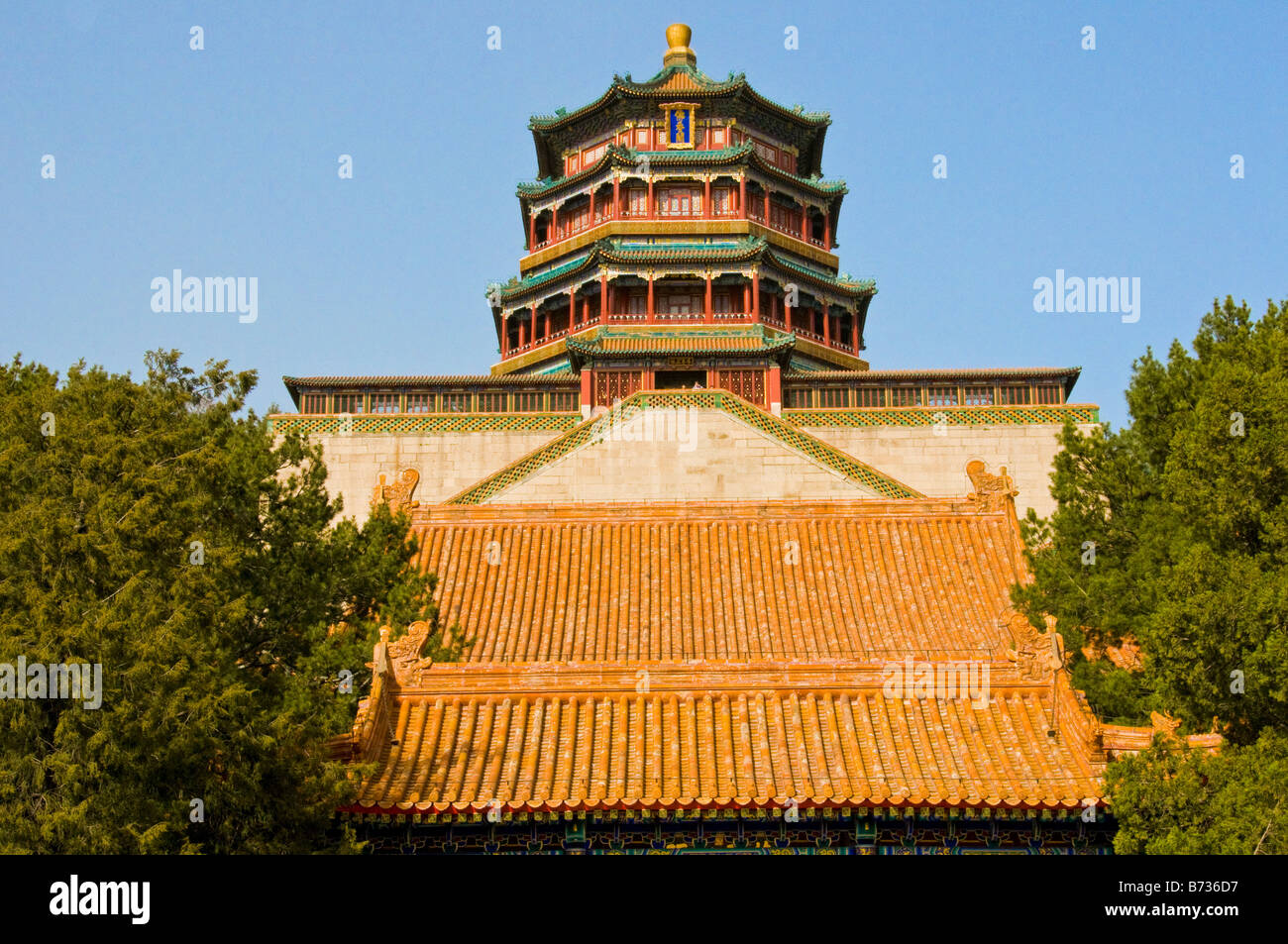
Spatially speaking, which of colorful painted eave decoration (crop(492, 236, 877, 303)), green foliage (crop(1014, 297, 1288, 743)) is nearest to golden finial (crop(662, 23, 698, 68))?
colorful painted eave decoration (crop(492, 236, 877, 303))

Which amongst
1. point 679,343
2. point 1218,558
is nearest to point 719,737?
point 1218,558

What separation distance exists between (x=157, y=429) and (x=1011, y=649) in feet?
29.9

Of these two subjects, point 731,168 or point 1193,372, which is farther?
point 731,168

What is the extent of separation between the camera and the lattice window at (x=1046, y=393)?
4000cm

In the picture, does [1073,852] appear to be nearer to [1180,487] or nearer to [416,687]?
[1180,487]

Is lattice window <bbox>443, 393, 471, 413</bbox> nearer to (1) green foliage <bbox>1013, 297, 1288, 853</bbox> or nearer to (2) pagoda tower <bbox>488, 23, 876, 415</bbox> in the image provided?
(2) pagoda tower <bbox>488, 23, 876, 415</bbox>

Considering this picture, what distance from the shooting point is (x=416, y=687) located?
49.1 feet

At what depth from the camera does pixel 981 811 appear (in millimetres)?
13547

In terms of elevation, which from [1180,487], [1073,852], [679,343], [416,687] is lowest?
[1073,852]

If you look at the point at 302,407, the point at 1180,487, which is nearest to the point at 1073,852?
the point at 1180,487

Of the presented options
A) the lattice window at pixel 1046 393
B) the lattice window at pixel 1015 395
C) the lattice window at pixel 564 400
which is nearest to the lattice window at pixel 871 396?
the lattice window at pixel 1015 395
